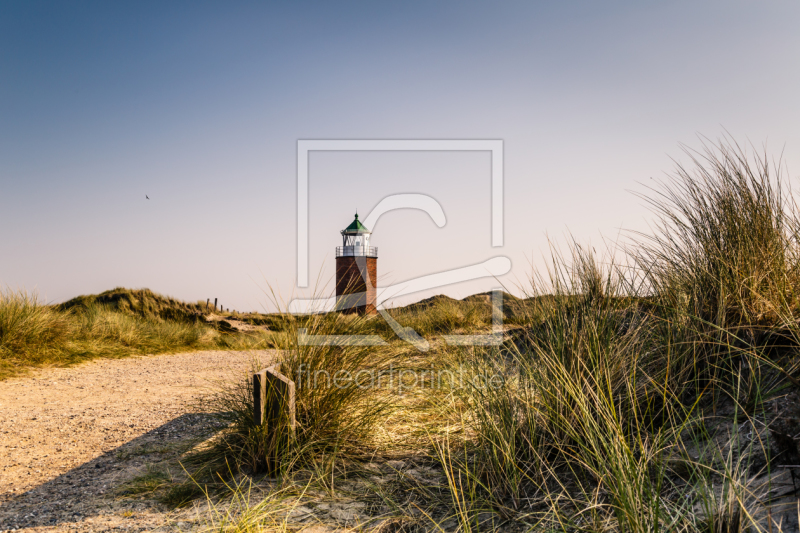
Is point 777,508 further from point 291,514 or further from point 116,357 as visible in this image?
point 116,357

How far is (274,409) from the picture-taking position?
2.53 meters

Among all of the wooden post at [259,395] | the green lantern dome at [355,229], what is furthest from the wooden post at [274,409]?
the green lantern dome at [355,229]

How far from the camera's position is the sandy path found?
87.1 inches

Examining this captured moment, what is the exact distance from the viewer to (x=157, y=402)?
15.2ft

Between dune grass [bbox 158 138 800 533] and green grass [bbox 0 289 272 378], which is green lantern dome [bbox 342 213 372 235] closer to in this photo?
green grass [bbox 0 289 272 378]

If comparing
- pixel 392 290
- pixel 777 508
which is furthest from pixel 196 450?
pixel 777 508

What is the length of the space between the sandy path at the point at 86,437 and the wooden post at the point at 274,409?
24.5 inches

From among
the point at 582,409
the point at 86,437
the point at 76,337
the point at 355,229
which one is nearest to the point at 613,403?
the point at 582,409

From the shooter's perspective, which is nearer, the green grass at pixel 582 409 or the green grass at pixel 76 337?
the green grass at pixel 582 409

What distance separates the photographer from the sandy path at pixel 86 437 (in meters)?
2.21

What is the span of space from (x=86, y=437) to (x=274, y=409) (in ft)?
6.95

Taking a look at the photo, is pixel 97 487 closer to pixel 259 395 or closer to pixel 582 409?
pixel 259 395

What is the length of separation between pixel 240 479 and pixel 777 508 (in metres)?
2.37

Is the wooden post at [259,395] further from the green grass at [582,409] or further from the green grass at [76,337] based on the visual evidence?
the green grass at [76,337]
